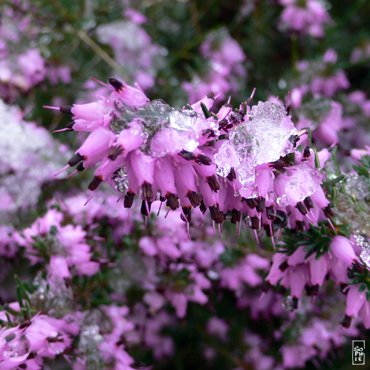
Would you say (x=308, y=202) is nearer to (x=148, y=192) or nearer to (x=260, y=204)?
(x=260, y=204)

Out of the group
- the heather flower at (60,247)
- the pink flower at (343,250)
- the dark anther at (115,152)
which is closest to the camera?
the dark anther at (115,152)

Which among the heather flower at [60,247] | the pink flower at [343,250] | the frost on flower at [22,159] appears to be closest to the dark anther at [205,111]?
the pink flower at [343,250]

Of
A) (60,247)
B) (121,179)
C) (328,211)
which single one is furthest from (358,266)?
(60,247)

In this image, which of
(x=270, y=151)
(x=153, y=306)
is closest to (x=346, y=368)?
(x=153, y=306)

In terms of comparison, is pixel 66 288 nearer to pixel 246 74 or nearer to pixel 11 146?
pixel 11 146

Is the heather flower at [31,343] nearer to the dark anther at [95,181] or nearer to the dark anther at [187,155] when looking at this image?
the dark anther at [95,181]

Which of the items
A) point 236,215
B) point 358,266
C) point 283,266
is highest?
point 236,215

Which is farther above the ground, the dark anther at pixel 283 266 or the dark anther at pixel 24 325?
the dark anther at pixel 283 266

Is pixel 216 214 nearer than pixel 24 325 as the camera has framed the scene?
Yes

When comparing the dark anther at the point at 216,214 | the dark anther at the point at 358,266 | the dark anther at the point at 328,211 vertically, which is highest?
the dark anther at the point at 216,214
